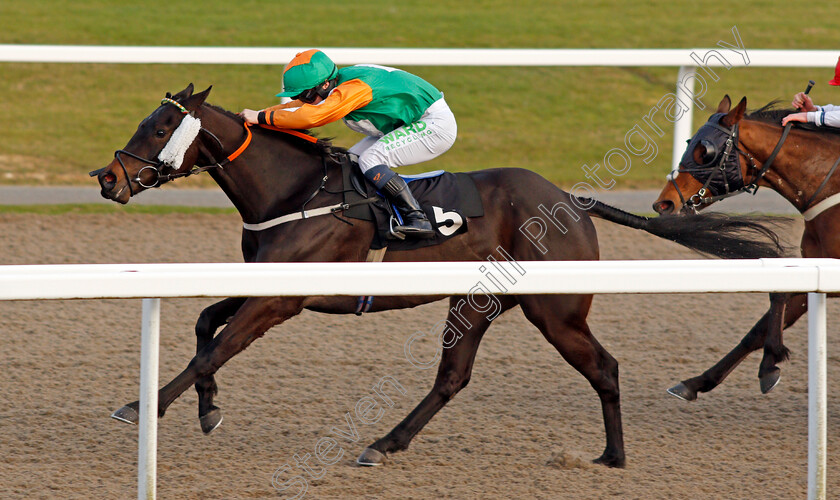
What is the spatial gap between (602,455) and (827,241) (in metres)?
1.38

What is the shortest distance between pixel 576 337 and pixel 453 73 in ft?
25.8

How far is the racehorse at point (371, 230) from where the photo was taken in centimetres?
377

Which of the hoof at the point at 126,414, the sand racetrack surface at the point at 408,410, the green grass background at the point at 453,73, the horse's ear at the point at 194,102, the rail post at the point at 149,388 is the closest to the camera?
the rail post at the point at 149,388

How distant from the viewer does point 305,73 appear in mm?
3924

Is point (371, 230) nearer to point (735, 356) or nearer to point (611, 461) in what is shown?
point (611, 461)

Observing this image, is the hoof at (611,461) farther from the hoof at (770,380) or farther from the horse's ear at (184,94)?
the horse's ear at (184,94)

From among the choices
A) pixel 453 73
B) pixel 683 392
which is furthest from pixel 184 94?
pixel 453 73

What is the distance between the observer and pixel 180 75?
11094 mm

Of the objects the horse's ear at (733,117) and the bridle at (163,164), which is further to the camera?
the horse's ear at (733,117)

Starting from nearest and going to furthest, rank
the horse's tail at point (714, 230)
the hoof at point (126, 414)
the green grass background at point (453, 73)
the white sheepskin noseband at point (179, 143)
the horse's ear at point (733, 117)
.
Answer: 1. the hoof at point (126, 414)
2. the white sheepskin noseband at point (179, 143)
3. the horse's tail at point (714, 230)
4. the horse's ear at point (733, 117)
5. the green grass background at point (453, 73)

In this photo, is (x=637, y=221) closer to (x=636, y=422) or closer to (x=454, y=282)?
(x=636, y=422)

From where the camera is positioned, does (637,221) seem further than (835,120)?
No

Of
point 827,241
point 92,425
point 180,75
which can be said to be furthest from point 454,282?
point 180,75

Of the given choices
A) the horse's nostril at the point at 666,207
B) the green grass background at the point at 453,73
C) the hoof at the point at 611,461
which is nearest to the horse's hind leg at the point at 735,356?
the horse's nostril at the point at 666,207
